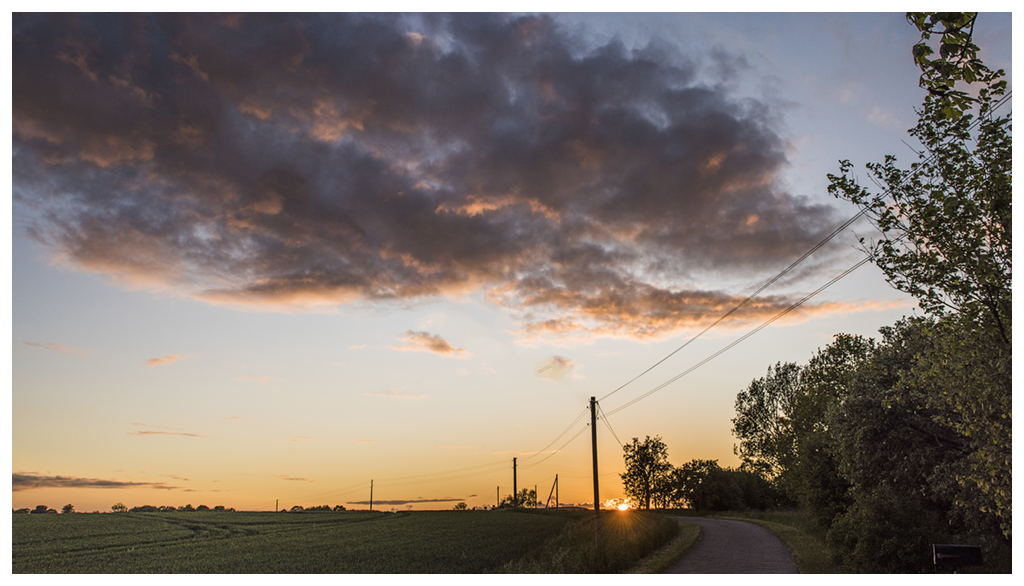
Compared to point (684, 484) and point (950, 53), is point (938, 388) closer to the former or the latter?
point (950, 53)

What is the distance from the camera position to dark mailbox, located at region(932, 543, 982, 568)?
13445 millimetres

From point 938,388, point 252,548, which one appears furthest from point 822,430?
point 252,548

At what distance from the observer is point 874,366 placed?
20.5m

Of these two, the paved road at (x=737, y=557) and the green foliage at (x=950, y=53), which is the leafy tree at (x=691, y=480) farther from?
the green foliage at (x=950, y=53)

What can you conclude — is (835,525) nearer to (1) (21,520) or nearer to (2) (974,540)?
(2) (974,540)

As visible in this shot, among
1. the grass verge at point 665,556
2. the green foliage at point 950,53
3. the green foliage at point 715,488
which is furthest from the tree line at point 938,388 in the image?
the green foliage at point 715,488

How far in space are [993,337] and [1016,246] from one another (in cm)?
221

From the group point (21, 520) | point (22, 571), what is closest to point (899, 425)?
point (22, 571)

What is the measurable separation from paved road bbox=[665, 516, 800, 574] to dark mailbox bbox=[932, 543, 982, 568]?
867cm

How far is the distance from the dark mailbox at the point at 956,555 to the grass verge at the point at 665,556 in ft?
33.5

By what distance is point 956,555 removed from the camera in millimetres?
13500

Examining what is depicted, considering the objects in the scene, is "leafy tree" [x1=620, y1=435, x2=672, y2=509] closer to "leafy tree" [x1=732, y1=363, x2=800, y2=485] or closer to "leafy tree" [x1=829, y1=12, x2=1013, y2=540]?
"leafy tree" [x1=732, y1=363, x2=800, y2=485]

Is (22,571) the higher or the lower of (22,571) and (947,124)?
the lower

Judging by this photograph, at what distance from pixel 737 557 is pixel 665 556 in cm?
295
